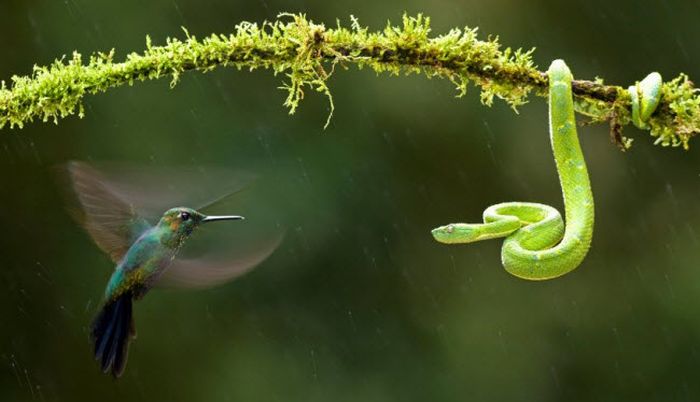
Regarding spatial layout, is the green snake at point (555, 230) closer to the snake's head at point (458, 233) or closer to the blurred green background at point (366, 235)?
the snake's head at point (458, 233)

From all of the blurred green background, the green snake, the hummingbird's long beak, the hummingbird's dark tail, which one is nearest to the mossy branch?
the green snake

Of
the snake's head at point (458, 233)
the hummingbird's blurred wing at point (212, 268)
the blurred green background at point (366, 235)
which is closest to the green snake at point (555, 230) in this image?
the snake's head at point (458, 233)

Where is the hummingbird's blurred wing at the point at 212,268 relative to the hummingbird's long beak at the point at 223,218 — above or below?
below

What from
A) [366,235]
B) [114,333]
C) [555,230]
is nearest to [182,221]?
[114,333]

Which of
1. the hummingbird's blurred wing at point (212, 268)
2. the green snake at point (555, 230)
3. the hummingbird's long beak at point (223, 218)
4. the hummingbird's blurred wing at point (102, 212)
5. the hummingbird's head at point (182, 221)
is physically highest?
the hummingbird's blurred wing at point (102, 212)

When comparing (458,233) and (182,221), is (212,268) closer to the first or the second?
(182,221)

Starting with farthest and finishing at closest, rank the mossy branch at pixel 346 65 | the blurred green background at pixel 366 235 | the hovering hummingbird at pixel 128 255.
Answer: the blurred green background at pixel 366 235
the hovering hummingbird at pixel 128 255
the mossy branch at pixel 346 65
